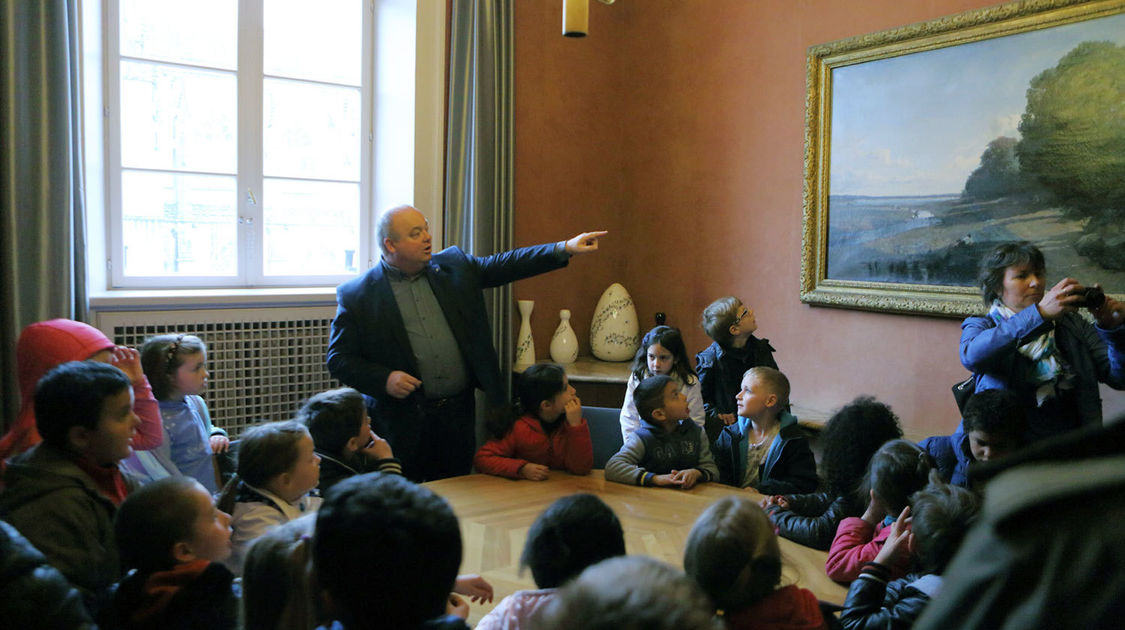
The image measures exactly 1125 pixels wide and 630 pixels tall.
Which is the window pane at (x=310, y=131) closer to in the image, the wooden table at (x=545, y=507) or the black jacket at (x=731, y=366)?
the black jacket at (x=731, y=366)

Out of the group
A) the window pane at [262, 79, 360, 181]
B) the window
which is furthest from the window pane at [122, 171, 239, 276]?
the window pane at [262, 79, 360, 181]

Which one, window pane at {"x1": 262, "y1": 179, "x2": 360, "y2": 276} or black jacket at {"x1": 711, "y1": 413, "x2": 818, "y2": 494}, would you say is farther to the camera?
window pane at {"x1": 262, "y1": 179, "x2": 360, "y2": 276}

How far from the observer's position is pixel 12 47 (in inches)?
134

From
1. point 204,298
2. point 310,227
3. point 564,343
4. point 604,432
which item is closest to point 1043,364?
point 604,432

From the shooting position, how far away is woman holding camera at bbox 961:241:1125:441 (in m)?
2.50

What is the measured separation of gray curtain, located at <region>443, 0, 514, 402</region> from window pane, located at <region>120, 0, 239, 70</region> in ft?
3.88

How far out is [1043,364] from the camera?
255 centimetres

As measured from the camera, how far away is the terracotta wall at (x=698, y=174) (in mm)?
3912

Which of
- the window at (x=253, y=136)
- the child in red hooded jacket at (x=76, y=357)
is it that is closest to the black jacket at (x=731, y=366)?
the window at (x=253, y=136)

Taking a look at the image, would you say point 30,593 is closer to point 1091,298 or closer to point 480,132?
point 1091,298

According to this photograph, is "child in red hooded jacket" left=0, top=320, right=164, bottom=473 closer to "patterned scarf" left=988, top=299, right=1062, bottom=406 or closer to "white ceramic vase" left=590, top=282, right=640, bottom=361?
"patterned scarf" left=988, top=299, right=1062, bottom=406

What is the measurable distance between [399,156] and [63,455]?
3171 mm

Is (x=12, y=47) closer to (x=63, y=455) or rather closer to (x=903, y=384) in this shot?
(x=63, y=455)

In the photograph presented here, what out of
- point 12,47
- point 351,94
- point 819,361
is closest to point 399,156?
point 351,94
